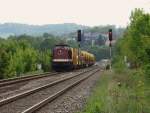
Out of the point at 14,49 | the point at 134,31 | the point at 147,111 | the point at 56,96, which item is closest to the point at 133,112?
the point at 147,111

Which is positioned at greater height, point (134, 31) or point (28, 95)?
point (134, 31)

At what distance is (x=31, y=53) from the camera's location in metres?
81.2

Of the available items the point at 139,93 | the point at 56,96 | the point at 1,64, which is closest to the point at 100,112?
the point at 139,93

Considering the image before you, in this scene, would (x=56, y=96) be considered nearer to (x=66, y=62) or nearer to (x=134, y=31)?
(x=134, y=31)

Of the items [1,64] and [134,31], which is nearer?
[134,31]

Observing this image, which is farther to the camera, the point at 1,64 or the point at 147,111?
the point at 1,64

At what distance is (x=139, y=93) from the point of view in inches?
662

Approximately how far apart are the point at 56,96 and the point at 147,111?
7.64 m

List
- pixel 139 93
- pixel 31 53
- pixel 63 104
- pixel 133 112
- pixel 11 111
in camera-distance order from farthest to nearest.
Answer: pixel 31 53
pixel 63 104
pixel 139 93
pixel 11 111
pixel 133 112

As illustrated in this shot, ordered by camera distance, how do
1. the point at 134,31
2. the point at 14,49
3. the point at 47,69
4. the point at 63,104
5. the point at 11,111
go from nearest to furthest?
the point at 11,111 < the point at 63,104 < the point at 134,31 < the point at 47,69 < the point at 14,49

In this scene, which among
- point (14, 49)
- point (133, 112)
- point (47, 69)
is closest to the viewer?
point (133, 112)

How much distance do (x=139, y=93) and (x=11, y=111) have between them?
4.68m

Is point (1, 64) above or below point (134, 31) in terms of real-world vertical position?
below

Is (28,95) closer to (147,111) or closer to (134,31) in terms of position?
(147,111)
